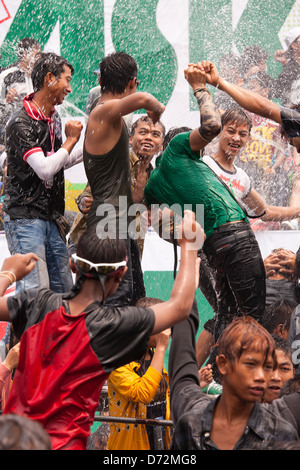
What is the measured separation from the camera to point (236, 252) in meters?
4.08

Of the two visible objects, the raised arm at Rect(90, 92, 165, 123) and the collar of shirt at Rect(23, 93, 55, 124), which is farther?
the collar of shirt at Rect(23, 93, 55, 124)

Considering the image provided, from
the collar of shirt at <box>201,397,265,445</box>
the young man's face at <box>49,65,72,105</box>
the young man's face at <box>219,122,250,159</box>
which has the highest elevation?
the young man's face at <box>49,65,72,105</box>

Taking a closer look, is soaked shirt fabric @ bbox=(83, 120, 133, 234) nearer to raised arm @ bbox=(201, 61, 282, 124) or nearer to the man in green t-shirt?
the man in green t-shirt

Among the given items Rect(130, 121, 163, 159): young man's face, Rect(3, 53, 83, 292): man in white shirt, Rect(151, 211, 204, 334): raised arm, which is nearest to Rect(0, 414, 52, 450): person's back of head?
Rect(151, 211, 204, 334): raised arm

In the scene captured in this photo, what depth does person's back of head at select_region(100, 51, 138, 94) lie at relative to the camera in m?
4.03

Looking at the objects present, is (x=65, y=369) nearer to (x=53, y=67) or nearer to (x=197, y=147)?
(x=197, y=147)

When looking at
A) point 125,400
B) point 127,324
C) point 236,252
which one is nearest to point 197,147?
point 236,252

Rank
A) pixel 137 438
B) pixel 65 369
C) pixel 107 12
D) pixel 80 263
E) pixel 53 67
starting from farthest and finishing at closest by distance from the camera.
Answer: pixel 107 12, pixel 53 67, pixel 137 438, pixel 80 263, pixel 65 369

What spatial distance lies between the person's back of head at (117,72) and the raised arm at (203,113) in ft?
1.14

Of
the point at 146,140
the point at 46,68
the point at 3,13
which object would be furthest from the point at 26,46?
the point at 46,68

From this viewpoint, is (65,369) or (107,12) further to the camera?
(107,12)

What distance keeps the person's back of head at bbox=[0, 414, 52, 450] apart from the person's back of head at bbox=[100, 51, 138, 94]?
2569 mm

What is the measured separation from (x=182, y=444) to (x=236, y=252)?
1.88 metres

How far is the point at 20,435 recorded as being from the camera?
177 centimetres
